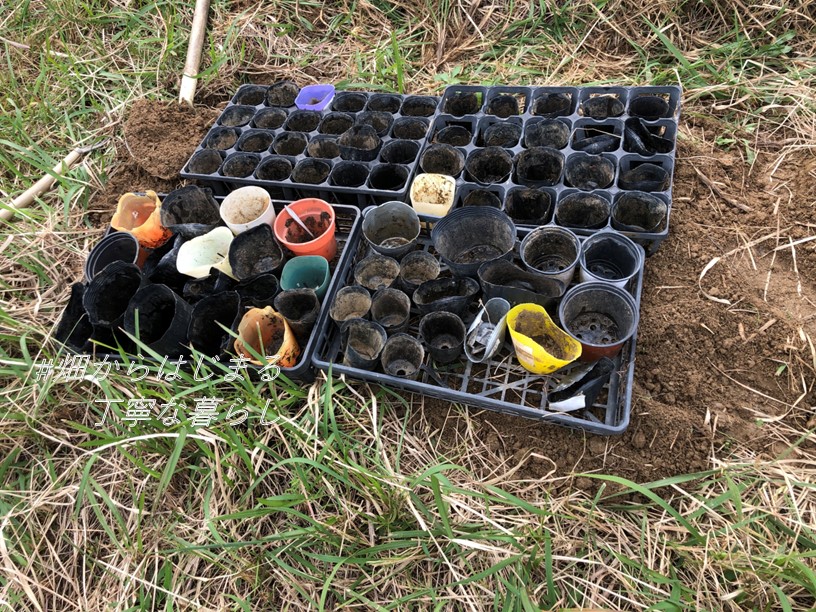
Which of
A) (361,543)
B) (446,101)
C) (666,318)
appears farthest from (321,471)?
(446,101)

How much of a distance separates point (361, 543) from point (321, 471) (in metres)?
0.27

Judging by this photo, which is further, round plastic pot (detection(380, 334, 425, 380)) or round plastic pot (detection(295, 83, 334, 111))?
round plastic pot (detection(295, 83, 334, 111))

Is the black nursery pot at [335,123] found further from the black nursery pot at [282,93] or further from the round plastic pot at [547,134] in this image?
the round plastic pot at [547,134]

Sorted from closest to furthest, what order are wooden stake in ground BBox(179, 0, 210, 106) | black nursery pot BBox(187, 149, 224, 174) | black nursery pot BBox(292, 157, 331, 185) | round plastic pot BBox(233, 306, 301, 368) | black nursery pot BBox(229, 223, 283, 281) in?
round plastic pot BBox(233, 306, 301, 368), black nursery pot BBox(229, 223, 283, 281), black nursery pot BBox(292, 157, 331, 185), black nursery pot BBox(187, 149, 224, 174), wooden stake in ground BBox(179, 0, 210, 106)

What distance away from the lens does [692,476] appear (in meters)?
1.67

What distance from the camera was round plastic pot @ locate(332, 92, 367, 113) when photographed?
3006 mm

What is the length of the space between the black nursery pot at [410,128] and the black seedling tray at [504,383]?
43.5 inches

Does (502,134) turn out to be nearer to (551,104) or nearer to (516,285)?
(551,104)

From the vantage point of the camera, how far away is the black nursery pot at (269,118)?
298 centimetres

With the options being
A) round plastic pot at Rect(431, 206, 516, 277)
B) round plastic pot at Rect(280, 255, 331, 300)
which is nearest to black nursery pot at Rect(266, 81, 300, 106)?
round plastic pot at Rect(280, 255, 331, 300)

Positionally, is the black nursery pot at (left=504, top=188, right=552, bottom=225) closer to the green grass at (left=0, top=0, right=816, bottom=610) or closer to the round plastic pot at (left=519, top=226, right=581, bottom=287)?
the round plastic pot at (left=519, top=226, right=581, bottom=287)

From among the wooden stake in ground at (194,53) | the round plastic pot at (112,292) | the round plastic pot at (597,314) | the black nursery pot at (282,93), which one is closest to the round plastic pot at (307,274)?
the round plastic pot at (112,292)

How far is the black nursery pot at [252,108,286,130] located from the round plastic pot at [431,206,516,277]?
1350 millimetres

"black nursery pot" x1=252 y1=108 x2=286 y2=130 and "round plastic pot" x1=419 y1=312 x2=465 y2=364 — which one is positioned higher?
"black nursery pot" x1=252 y1=108 x2=286 y2=130
